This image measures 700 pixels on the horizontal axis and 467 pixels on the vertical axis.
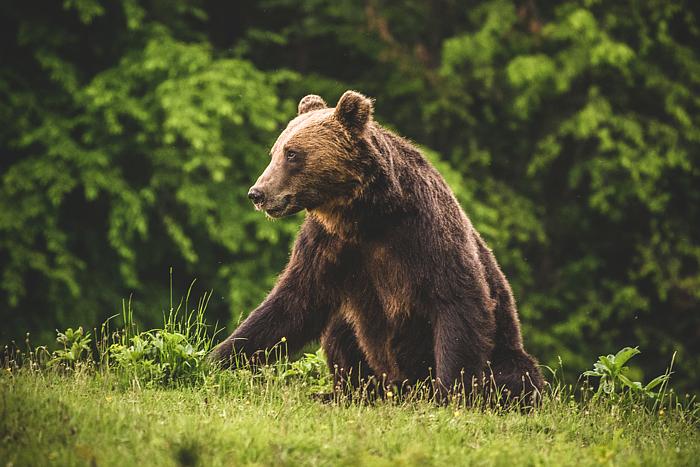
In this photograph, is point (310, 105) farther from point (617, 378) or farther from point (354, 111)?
point (617, 378)

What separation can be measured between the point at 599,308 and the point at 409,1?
6.63m

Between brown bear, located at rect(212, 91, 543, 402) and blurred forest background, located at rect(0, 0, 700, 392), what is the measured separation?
317 inches

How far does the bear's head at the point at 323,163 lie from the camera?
18.9 feet

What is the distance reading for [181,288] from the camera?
648 inches

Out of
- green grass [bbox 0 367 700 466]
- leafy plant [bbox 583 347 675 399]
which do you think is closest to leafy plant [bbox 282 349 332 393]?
green grass [bbox 0 367 700 466]

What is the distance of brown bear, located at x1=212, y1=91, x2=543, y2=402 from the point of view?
5684 millimetres

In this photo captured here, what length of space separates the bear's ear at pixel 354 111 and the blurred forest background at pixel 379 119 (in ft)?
26.7

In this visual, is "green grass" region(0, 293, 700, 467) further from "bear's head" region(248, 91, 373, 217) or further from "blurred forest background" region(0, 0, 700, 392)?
"blurred forest background" region(0, 0, 700, 392)

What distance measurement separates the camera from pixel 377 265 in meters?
5.82

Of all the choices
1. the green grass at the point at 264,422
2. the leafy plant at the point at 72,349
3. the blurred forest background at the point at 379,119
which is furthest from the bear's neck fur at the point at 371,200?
the blurred forest background at the point at 379,119

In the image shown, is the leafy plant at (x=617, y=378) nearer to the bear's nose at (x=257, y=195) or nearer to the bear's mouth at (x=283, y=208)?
the bear's mouth at (x=283, y=208)

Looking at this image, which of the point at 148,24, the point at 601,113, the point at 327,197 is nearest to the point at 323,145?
the point at 327,197

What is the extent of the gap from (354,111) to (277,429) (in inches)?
86.5

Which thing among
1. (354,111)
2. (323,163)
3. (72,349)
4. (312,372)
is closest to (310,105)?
(354,111)
